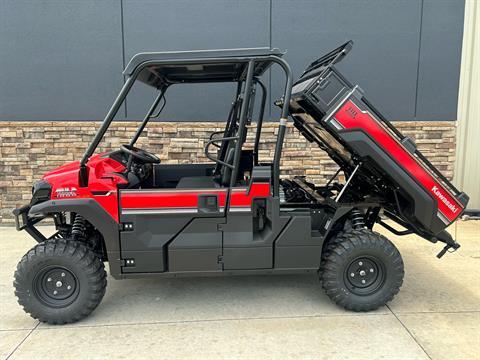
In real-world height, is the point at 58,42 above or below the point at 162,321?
above

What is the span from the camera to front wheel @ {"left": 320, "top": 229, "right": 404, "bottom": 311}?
3254mm

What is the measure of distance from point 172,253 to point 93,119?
347cm

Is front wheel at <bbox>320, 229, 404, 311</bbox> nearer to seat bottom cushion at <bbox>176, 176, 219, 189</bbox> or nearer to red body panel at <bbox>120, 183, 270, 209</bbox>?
red body panel at <bbox>120, 183, 270, 209</bbox>

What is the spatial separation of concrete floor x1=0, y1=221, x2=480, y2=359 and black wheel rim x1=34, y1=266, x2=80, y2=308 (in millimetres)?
204

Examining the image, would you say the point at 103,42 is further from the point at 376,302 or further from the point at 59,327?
the point at 376,302

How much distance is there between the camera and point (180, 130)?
5.88m

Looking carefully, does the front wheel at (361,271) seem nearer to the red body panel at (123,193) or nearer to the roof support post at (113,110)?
the red body panel at (123,193)

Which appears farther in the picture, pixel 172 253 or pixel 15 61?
pixel 15 61

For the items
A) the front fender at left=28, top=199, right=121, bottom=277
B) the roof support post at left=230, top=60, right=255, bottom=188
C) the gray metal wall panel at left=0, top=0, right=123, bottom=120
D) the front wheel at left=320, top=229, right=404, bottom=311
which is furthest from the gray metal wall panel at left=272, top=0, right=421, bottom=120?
the front fender at left=28, top=199, right=121, bottom=277

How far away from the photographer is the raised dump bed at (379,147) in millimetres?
3051

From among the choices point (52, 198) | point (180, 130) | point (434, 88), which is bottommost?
point (52, 198)

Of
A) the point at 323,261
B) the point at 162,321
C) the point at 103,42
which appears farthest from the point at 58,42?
the point at 323,261

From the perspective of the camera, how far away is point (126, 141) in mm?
5902

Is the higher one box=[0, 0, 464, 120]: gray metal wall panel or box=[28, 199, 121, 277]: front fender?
box=[0, 0, 464, 120]: gray metal wall panel
